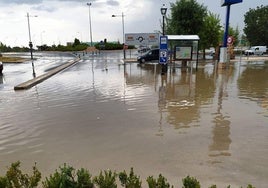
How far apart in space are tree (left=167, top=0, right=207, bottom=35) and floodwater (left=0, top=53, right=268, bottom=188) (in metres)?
23.2

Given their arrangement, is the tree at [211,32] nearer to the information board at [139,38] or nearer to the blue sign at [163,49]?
the information board at [139,38]

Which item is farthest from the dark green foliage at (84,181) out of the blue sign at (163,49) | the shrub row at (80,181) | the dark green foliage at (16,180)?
the blue sign at (163,49)

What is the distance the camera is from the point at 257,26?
6172 centimetres

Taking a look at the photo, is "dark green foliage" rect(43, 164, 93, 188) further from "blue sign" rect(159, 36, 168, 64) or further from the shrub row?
"blue sign" rect(159, 36, 168, 64)

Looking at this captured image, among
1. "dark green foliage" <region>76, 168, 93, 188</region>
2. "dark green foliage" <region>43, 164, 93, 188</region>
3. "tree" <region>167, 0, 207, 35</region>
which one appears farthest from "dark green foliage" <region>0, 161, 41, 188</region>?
"tree" <region>167, 0, 207, 35</region>

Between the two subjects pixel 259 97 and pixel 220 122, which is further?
pixel 259 97

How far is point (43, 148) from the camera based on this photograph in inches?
261

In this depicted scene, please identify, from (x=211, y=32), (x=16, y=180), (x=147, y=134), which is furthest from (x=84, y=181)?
(x=211, y=32)

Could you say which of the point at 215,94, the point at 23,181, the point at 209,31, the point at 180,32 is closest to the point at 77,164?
the point at 23,181

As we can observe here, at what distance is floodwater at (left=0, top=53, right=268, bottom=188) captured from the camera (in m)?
5.54

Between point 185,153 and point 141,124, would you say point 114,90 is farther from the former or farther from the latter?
point 185,153

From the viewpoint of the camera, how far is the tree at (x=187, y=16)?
112 feet

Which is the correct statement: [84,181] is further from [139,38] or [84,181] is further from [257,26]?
[257,26]

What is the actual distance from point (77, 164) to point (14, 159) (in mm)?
1560
